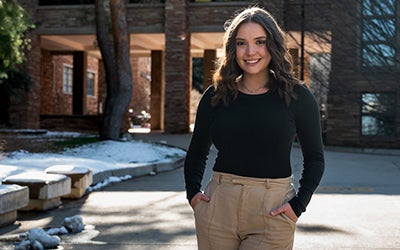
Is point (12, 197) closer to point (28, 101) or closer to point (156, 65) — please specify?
point (28, 101)

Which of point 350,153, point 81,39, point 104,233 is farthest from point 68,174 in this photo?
point 81,39

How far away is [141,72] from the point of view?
127 ft

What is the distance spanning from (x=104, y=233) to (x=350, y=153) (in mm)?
12231

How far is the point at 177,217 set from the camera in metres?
6.04

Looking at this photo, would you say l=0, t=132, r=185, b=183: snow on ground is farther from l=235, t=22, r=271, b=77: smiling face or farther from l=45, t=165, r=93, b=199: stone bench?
l=235, t=22, r=271, b=77: smiling face

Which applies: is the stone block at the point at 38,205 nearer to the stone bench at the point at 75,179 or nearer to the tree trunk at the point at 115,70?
the stone bench at the point at 75,179

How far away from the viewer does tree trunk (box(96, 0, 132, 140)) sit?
14.0m

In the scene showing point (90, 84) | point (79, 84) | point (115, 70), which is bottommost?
point (115, 70)

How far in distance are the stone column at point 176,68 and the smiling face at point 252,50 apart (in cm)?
1940

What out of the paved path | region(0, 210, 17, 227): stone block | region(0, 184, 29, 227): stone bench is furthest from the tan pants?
region(0, 210, 17, 227): stone block

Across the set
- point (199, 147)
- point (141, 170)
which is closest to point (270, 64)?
point (199, 147)

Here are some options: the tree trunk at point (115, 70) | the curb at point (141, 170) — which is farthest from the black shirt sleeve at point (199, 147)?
the tree trunk at point (115, 70)

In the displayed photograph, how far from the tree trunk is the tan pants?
11.9m

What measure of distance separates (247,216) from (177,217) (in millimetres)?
3917
